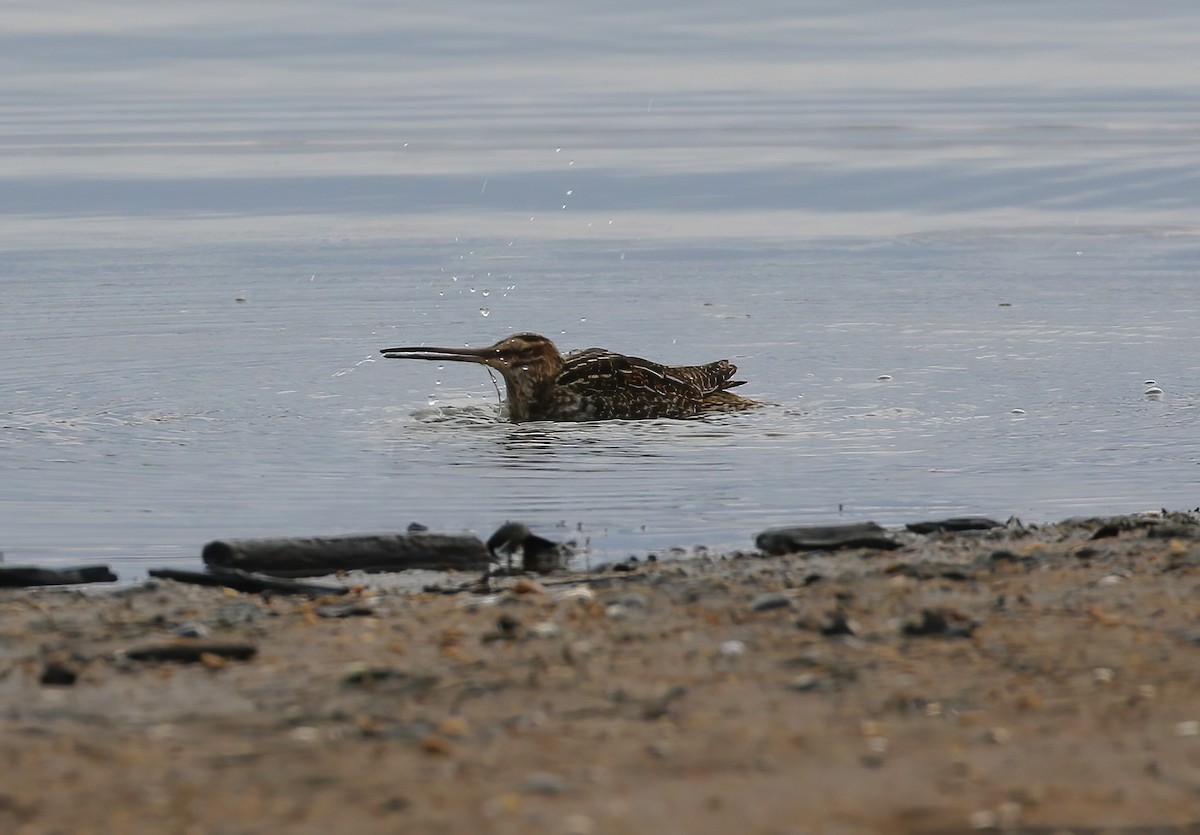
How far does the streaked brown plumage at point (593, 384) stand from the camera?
42.6 feet

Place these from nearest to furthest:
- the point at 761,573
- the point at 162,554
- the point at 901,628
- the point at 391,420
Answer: the point at 901,628
the point at 761,573
the point at 162,554
the point at 391,420

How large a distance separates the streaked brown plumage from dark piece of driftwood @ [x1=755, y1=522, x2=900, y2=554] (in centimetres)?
373

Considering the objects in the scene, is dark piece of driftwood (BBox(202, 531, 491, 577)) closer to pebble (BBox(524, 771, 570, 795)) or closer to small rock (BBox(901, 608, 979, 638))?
small rock (BBox(901, 608, 979, 638))

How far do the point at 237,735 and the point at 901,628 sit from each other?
2.45 m

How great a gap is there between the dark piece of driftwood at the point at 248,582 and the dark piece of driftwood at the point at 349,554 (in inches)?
10.2

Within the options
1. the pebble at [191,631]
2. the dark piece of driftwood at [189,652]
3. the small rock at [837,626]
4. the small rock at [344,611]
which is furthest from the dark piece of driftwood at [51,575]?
the small rock at [837,626]

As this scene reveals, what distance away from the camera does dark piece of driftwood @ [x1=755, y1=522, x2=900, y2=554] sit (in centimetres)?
916

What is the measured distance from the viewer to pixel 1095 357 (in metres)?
14.4

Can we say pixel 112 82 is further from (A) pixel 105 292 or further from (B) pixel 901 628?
(B) pixel 901 628

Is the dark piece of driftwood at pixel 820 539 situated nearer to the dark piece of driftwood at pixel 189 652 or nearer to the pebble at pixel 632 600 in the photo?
the pebble at pixel 632 600

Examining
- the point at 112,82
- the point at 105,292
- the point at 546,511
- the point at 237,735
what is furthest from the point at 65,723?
the point at 112,82

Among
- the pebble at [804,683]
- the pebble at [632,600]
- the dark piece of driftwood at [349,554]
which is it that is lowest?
the pebble at [804,683]

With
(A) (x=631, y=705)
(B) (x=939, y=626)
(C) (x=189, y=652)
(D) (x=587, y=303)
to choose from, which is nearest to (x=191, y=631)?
(C) (x=189, y=652)

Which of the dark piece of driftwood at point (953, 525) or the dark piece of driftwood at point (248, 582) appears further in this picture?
the dark piece of driftwood at point (953, 525)
